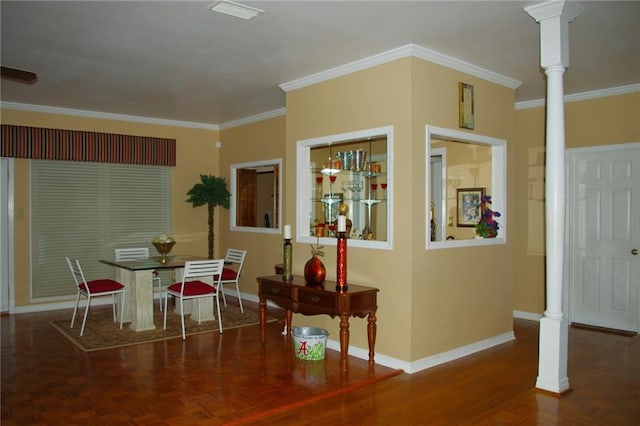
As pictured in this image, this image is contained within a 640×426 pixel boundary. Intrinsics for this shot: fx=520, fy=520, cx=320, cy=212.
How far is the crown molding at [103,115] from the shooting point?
6689 mm

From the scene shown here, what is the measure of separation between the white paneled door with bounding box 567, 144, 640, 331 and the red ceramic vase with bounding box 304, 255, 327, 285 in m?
3.21

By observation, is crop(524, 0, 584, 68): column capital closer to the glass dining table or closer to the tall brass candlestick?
the tall brass candlestick

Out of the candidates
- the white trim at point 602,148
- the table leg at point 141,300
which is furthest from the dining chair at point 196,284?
the white trim at point 602,148

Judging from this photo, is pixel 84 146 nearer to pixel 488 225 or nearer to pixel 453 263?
pixel 453 263

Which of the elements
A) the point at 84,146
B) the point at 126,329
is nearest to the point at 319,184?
the point at 126,329

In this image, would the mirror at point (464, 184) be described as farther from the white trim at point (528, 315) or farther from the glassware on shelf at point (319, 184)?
the white trim at point (528, 315)

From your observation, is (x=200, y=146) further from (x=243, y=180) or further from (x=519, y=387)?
(x=519, y=387)

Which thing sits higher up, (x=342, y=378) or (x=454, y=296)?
Result: (x=454, y=296)

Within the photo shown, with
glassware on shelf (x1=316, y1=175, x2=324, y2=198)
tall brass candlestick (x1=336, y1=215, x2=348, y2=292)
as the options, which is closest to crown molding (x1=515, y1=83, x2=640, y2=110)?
glassware on shelf (x1=316, y1=175, x2=324, y2=198)

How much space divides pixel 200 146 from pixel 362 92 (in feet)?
13.8

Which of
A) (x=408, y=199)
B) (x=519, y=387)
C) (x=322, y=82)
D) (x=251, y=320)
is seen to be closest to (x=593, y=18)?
(x=408, y=199)

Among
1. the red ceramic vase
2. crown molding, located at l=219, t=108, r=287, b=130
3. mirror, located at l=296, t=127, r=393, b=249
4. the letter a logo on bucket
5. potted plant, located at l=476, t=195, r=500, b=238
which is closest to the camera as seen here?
the letter a logo on bucket

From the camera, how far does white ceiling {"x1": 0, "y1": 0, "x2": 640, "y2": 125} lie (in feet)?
11.8

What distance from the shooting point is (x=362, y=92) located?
474 centimetres
